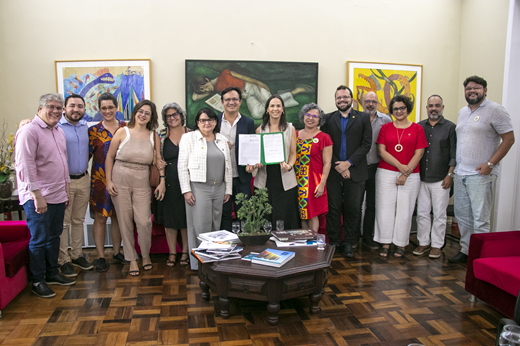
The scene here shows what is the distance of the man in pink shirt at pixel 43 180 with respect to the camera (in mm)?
2805

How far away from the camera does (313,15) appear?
5199 millimetres

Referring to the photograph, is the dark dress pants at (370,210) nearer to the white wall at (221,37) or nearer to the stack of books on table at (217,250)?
the white wall at (221,37)

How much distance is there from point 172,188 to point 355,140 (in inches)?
79.1

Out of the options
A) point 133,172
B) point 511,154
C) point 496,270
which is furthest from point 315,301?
point 511,154

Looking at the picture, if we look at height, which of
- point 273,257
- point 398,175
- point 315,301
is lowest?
point 315,301

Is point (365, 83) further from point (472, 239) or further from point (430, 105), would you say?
point (472, 239)

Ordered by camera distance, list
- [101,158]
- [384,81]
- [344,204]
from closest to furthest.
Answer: [101,158]
[344,204]
[384,81]

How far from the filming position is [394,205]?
4055mm

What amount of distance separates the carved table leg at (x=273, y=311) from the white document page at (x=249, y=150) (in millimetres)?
1416

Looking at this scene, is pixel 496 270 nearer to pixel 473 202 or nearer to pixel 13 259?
pixel 473 202

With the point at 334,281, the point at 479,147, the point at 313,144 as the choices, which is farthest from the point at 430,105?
the point at 334,281

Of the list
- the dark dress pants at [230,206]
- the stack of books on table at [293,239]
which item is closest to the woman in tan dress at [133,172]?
the dark dress pants at [230,206]

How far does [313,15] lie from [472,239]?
3.75 metres

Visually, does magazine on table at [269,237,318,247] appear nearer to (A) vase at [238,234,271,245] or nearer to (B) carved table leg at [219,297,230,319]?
(A) vase at [238,234,271,245]
